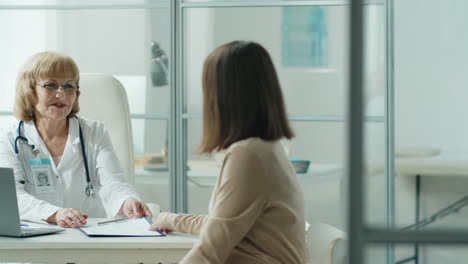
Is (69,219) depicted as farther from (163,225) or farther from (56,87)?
(56,87)

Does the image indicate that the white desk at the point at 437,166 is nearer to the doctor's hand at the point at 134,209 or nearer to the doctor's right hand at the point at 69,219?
the doctor's hand at the point at 134,209

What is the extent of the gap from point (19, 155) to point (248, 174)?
1.22 meters

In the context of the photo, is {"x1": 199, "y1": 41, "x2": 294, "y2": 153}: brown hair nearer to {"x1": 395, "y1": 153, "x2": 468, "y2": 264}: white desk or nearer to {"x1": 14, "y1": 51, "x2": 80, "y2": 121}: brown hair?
{"x1": 14, "y1": 51, "x2": 80, "y2": 121}: brown hair

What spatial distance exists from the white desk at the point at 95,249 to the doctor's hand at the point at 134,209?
409 mm

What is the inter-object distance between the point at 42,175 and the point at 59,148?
16cm

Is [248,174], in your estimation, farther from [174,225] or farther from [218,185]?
[174,225]

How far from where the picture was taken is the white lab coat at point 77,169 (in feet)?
8.14

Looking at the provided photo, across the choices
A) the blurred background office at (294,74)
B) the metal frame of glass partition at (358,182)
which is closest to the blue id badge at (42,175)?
the blurred background office at (294,74)

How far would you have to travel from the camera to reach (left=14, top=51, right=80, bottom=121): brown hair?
254 cm

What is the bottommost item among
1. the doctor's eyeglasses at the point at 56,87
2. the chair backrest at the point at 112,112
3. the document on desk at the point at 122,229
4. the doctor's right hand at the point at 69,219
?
the document on desk at the point at 122,229

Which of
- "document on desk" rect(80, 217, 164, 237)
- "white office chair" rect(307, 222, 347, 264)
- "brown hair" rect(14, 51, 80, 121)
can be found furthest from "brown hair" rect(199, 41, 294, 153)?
"brown hair" rect(14, 51, 80, 121)

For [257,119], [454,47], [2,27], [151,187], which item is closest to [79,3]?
[2,27]

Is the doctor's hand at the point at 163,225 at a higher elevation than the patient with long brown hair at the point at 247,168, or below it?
below

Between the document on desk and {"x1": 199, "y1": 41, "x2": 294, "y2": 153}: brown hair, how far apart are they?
1.63ft
